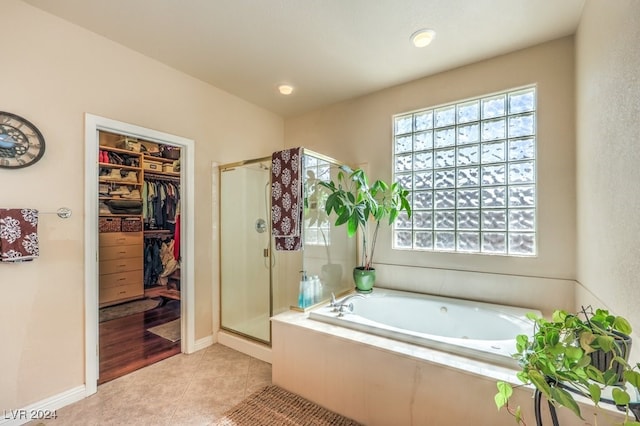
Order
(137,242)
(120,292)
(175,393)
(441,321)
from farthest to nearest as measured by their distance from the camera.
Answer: (137,242), (120,292), (441,321), (175,393)

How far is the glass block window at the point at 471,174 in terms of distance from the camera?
2.29 meters

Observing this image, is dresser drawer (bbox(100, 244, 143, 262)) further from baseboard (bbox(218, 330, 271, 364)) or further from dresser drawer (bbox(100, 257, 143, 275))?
baseboard (bbox(218, 330, 271, 364))

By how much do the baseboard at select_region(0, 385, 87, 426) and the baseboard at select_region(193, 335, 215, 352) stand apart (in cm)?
84

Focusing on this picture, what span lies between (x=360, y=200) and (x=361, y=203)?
0.03 meters

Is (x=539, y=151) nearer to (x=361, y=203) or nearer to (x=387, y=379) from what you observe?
(x=361, y=203)

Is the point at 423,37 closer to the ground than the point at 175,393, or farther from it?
farther from it

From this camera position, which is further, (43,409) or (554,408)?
(43,409)

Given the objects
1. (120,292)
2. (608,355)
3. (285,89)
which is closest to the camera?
(608,355)

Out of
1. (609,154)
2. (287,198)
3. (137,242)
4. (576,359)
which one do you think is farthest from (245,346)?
(609,154)

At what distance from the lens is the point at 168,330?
312cm

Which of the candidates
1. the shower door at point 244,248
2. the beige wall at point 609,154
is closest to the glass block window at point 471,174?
the beige wall at point 609,154

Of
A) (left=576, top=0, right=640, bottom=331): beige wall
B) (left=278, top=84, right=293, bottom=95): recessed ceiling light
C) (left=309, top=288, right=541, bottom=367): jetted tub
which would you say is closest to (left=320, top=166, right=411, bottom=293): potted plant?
(left=309, top=288, right=541, bottom=367): jetted tub

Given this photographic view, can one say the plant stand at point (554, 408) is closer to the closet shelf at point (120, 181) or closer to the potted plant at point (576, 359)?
the potted plant at point (576, 359)

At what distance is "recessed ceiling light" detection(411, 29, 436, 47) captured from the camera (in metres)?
2.01
